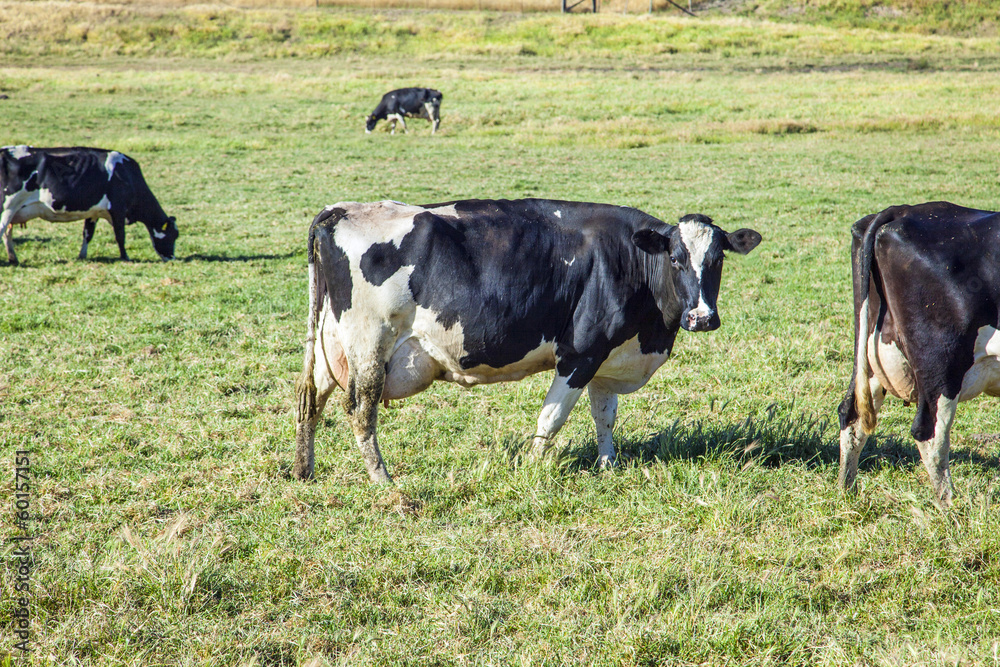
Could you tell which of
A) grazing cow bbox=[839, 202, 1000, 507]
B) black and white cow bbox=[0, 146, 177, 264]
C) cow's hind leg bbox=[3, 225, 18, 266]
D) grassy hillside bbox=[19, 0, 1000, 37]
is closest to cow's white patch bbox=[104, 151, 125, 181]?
black and white cow bbox=[0, 146, 177, 264]

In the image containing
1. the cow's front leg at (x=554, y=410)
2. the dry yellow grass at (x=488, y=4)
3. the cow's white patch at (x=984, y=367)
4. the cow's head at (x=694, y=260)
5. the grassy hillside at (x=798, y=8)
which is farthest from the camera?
the dry yellow grass at (x=488, y=4)

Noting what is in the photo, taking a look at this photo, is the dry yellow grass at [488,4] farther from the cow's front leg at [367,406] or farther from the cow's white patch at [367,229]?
the cow's front leg at [367,406]

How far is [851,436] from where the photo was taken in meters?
4.85

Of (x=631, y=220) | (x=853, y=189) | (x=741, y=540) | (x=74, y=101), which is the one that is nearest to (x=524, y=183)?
(x=853, y=189)

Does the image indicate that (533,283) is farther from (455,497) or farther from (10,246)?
(10,246)

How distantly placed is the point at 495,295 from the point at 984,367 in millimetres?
2670

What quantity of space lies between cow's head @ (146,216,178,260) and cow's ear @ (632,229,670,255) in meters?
8.68

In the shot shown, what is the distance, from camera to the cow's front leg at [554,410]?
16.7 ft

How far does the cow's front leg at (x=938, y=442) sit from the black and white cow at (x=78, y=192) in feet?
33.1

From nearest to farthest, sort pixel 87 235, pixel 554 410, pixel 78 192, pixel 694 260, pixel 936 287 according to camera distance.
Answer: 1. pixel 936 287
2. pixel 694 260
3. pixel 554 410
4. pixel 78 192
5. pixel 87 235

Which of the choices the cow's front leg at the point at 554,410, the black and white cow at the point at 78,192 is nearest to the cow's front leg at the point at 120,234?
the black and white cow at the point at 78,192

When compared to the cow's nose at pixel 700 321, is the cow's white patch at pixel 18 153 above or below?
above

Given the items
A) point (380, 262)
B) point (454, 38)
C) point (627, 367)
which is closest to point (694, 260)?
point (627, 367)

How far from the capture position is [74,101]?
3228 cm
